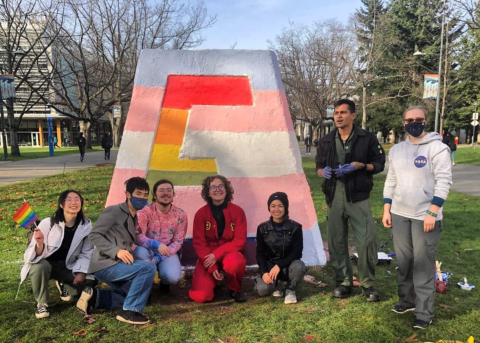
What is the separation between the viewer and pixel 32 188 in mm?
10406

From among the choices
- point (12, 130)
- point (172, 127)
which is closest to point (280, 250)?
point (172, 127)

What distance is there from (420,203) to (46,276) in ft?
10.6

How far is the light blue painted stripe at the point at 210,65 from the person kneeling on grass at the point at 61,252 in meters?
1.79

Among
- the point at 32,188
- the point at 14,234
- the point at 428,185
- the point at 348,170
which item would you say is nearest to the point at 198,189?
the point at 348,170

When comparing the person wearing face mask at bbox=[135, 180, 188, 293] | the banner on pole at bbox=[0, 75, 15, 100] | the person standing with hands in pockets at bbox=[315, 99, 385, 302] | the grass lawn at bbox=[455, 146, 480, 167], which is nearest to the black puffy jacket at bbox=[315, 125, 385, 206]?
the person standing with hands in pockets at bbox=[315, 99, 385, 302]

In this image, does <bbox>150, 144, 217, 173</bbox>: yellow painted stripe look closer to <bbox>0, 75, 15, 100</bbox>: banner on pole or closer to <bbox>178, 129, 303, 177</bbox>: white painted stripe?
<bbox>178, 129, 303, 177</bbox>: white painted stripe

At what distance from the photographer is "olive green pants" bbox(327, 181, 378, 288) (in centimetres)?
351

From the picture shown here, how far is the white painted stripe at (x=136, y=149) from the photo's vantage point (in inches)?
174

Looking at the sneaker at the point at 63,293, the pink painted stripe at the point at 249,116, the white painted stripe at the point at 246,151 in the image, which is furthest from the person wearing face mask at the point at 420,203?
the sneaker at the point at 63,293

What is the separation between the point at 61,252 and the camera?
343 cm

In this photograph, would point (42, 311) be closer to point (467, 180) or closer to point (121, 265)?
point (121, 265)

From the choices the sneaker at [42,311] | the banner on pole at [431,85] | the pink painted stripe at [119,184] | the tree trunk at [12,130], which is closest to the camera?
the sneaker at [42,311]

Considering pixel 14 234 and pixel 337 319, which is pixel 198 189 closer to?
pixel 337 319

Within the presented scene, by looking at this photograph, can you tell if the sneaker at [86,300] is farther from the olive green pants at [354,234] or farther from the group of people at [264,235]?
the olive green pants at [354,234]
